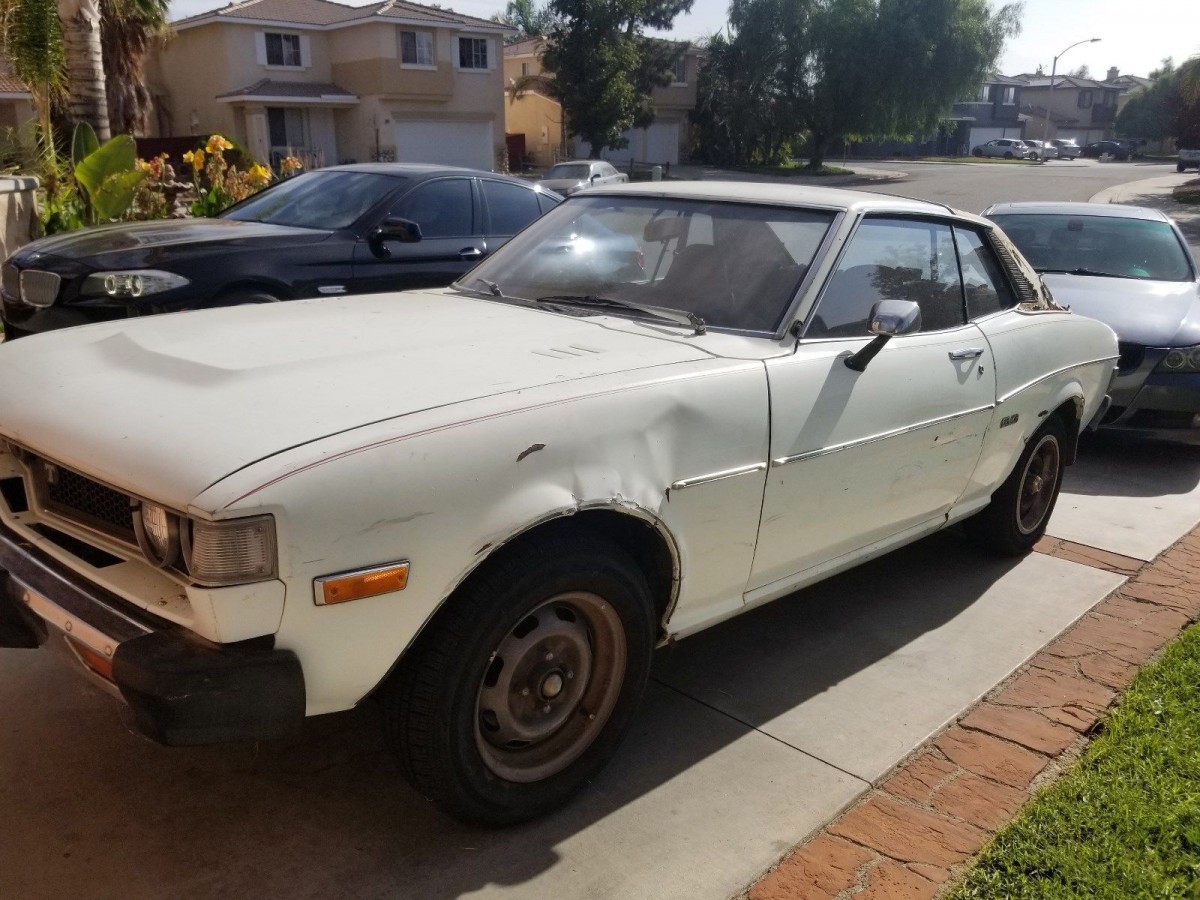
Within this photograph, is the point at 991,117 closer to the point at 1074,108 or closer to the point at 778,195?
the point at 1074,108

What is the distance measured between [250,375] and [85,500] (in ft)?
1.77

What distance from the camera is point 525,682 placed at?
2902 mm

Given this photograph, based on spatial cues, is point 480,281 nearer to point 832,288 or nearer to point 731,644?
point 832,288

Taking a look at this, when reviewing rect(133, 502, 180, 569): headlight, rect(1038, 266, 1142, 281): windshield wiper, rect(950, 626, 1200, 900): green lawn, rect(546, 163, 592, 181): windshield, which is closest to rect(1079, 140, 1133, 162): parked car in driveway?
rect(546, 163, 592, 181): windshield

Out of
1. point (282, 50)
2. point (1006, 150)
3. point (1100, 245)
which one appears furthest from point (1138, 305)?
point (1006, 150)

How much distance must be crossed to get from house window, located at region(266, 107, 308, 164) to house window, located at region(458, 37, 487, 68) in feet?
20.5

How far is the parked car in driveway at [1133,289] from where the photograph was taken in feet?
21.7

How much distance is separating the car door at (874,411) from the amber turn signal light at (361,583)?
132cm

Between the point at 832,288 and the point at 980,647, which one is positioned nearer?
the point at 832,288

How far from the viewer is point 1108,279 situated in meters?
7.56

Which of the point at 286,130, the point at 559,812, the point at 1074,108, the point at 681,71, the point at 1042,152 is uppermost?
the point at 1074,108

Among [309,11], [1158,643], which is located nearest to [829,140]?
[309,11]

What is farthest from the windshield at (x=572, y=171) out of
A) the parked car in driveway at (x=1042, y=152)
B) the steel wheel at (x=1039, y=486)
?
the parked car in driveway at (x=1042, y=152)

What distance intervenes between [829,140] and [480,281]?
48.5 m
